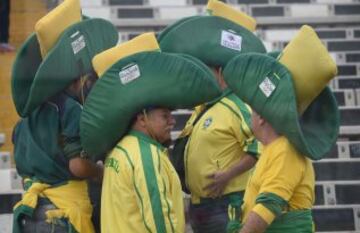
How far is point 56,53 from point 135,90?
0.49 metres

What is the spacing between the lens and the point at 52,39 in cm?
420

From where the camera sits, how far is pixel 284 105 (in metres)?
3.76

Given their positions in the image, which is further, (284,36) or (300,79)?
(284,36)

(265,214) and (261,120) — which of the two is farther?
(261,120)

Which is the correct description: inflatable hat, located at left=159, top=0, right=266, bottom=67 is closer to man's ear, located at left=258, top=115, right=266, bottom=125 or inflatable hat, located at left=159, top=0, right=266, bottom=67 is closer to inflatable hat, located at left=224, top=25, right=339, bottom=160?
inflatable hat, located at left=224, top=25, right=339, bottom=160

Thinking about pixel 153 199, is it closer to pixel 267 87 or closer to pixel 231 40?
pixel 267 87

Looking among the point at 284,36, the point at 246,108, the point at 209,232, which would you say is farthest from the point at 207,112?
the point at 284,36

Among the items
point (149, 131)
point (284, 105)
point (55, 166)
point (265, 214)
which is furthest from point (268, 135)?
point (55, 166)

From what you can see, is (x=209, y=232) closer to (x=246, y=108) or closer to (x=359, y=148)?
(x=246, y=108)

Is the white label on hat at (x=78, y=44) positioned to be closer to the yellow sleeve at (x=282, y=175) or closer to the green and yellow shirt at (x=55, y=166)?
the green and yellow shirt at (x=55, y=166)

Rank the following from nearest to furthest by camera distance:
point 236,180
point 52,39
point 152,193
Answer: point 152,193 < point 52,39 < point 236,180

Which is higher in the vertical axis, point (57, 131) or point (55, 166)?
point (57, 131)

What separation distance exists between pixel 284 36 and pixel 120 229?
5.46 m

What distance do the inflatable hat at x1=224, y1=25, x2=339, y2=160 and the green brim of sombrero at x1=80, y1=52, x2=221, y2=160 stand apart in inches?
6.1
